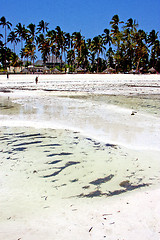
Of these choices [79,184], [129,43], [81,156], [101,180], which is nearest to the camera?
[79,184]

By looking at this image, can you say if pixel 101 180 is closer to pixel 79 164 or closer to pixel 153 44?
pixel 79 164

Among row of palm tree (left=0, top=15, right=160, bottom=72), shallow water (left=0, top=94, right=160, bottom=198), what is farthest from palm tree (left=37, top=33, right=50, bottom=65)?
shallow water (left=0, top=94, right=160, bottom=198)

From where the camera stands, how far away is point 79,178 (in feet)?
12.6

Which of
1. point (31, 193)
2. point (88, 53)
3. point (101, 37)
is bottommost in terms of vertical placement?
point (31, 193)

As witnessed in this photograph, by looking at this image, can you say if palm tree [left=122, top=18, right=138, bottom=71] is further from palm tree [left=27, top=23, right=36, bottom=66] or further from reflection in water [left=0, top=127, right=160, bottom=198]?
reflection in water [left=0, top=127, right=160, bottom=198]

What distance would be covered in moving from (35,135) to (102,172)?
2905mm

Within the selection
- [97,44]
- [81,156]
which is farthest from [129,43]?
[81,156]

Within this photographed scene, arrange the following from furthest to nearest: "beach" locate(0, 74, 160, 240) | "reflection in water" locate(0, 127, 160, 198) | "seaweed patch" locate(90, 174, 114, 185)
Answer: "seaweed patch" locate(90, 174, 114, 185) → "reflection in water" locate(0, 127, 160, 198) → "beach" locate(0, 74, 160, 240)

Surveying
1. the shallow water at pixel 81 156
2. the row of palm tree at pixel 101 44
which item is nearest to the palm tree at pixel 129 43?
the row of palm tree at pixel 101 44

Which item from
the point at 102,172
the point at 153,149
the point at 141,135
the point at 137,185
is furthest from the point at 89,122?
the point at 137,185

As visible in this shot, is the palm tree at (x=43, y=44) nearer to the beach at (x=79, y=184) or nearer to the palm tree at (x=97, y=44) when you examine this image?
the palm tree at (x=97, y=44)

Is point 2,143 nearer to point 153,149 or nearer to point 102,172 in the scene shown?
point 102,172

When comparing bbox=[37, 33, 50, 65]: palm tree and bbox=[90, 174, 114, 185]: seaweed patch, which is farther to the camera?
bbox=[37, 33, 50, 65]: palm tree

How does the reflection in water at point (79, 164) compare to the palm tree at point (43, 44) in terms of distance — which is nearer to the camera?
the reflection in water at point (79, 164)
